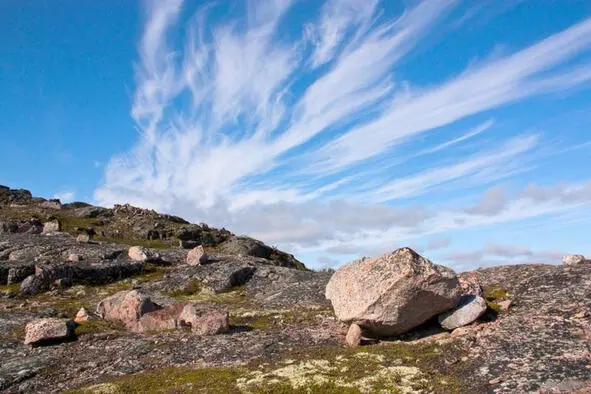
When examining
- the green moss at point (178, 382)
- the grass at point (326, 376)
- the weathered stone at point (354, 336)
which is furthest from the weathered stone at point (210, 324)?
the weathered stone at point (354, 336)

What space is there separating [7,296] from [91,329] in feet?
68.7

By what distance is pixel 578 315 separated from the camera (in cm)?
2714

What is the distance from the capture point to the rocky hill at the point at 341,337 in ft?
78.0

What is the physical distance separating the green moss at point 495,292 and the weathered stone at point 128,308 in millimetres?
25775

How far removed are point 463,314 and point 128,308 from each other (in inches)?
998

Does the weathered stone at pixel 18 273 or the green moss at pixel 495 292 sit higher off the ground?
the weathered stone at pixel 18 273

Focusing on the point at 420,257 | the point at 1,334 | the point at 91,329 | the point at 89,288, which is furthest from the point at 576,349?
the point at 89,288

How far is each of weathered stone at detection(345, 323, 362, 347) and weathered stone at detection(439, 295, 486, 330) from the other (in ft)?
16.7

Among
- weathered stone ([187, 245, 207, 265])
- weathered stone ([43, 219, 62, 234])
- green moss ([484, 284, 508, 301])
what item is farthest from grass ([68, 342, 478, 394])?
weathered stone ([43, 219, 62, 234])

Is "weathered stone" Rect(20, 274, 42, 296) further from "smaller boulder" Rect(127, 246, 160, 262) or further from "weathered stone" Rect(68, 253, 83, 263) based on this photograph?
"smaller boulder" Rect(127, 246, 160, 262)

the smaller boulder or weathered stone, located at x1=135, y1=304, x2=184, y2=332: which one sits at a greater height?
the smaller boulder

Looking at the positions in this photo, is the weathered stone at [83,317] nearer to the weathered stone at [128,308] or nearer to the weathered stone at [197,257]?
the weathered stone at [128,308]

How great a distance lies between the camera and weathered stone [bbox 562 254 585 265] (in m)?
35.9

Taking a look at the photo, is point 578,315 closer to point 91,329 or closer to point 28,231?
point 91,329
